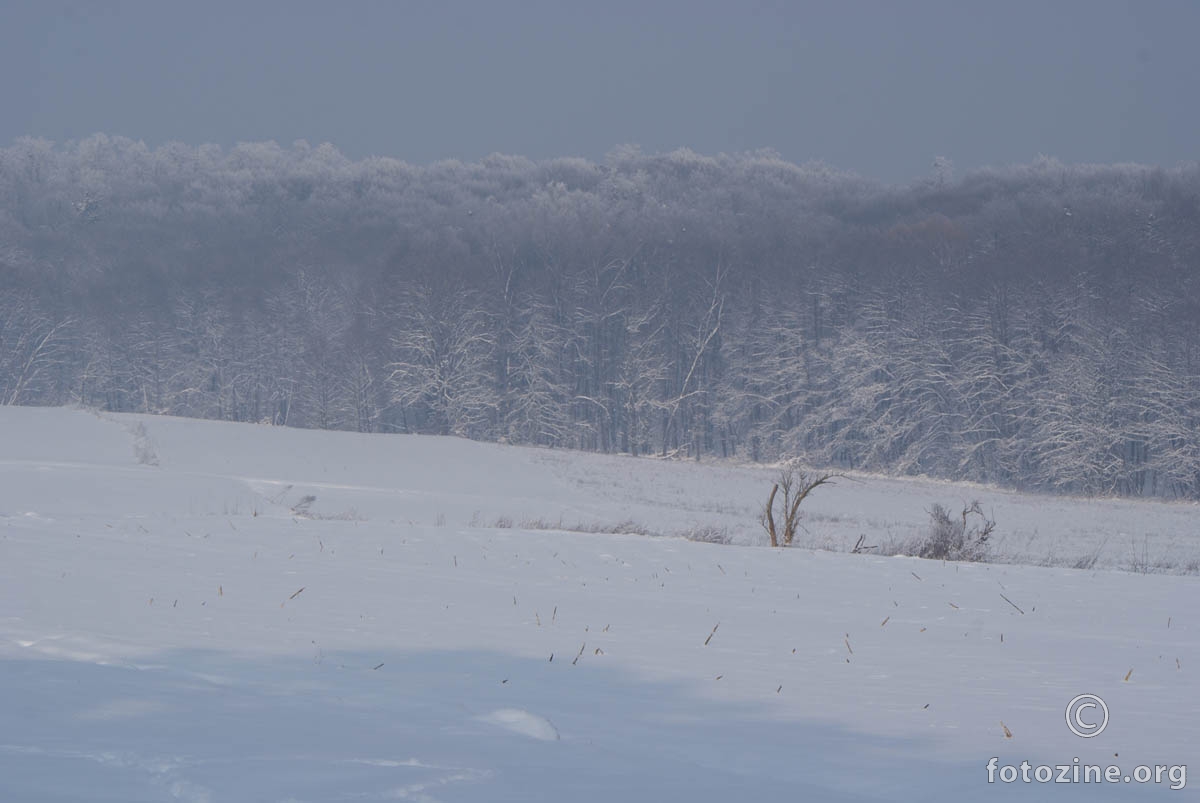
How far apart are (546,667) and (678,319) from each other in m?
49.0

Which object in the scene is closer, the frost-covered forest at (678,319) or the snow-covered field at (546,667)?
the snow-covered field at (546,667)

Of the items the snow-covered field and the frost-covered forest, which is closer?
the snow-covered field

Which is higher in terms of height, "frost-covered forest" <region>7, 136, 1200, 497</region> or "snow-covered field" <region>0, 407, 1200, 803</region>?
"frost-covered forest" <region>7, 136, 1200, 497</region>

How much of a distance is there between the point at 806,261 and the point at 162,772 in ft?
173

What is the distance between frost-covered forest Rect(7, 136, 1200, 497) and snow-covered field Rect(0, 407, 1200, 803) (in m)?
34.2

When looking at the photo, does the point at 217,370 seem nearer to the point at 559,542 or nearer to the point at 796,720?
the point at 559,542

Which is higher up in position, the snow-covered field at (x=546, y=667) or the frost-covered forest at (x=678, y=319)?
the frost-covered forest at (x=678, y=319)

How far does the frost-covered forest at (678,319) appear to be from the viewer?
4088 cm

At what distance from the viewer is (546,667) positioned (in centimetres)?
491

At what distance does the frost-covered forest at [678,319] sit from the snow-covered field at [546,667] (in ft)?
112

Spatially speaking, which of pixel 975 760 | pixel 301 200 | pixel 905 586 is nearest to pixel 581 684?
pixel 975 760

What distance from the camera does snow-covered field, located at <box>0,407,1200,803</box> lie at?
10.2 ft

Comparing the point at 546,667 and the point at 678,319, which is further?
the point at 678,319

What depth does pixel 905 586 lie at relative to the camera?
859 cm
